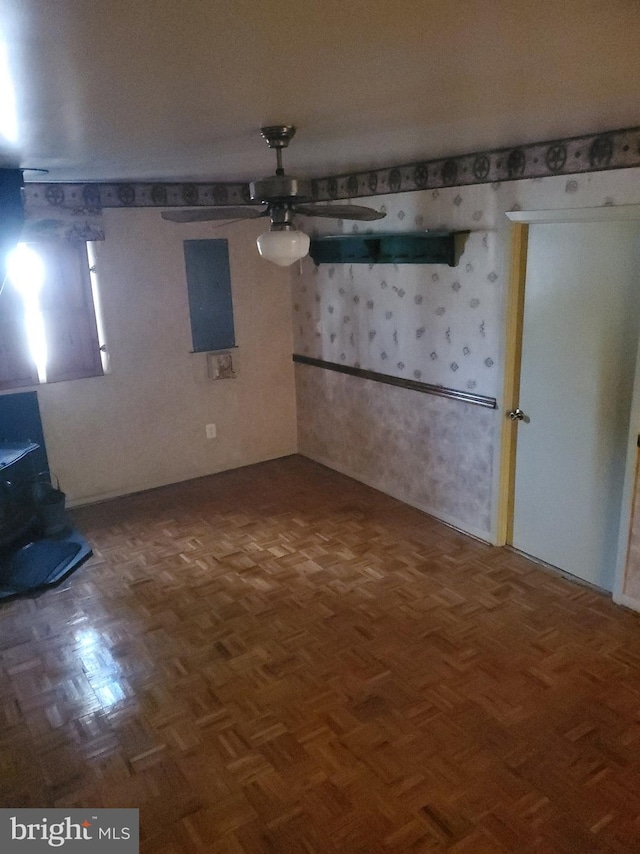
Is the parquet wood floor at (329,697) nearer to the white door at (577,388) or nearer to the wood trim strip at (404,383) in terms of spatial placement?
the white door at (577,388)

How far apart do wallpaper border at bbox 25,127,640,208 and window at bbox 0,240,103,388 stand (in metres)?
0.37

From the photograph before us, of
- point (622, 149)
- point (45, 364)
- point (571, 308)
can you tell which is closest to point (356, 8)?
point (622, 149)

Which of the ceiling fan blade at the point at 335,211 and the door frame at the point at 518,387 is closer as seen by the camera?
the ceiling fan blade at the point at 335,211

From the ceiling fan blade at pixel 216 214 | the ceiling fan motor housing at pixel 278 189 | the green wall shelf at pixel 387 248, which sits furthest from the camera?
the green wall shelf at pixel 387 248

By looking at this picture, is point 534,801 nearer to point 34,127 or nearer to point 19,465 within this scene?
point 34,127

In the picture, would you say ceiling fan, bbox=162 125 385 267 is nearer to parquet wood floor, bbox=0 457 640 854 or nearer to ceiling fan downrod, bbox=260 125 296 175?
ceiling fan downrod, bbox=260 125 296 175

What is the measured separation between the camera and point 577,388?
3.23m

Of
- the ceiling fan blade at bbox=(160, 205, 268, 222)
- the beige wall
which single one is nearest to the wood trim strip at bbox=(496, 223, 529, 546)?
the ceiling fan blade at bbox=(160, 205, 268, 222)

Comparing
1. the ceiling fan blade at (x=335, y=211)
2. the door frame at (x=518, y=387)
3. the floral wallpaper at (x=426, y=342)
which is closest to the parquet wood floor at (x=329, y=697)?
the door frame at (x=518, y=387)

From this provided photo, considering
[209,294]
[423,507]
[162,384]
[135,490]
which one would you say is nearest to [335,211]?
[423,507]

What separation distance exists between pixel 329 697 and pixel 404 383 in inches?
87.5

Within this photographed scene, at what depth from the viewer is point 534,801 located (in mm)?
2096

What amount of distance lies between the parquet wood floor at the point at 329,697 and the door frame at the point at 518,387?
22cm

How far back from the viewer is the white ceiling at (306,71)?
113cm
